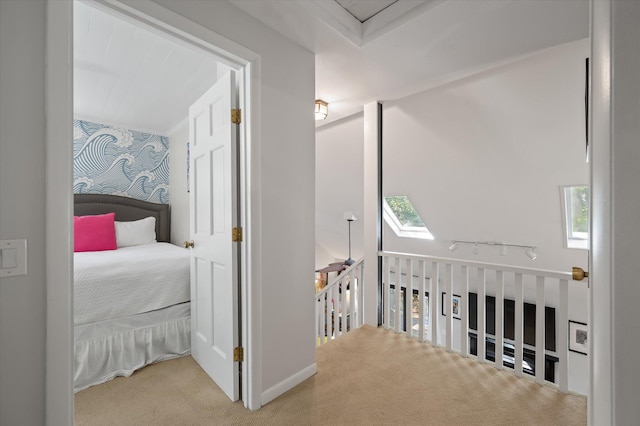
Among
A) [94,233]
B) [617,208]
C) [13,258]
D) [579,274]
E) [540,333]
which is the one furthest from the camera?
[94,233]

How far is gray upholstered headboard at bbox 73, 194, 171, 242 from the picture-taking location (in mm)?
3422

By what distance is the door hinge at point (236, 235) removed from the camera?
1.75 metres

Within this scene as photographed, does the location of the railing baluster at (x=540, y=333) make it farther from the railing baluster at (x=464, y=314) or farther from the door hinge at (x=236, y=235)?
the door hinge at (x=236, y=235)

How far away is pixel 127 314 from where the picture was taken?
85.5 inches

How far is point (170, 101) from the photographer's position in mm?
3002

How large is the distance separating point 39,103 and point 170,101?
2341 mm

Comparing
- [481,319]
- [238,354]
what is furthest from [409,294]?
[238,354]

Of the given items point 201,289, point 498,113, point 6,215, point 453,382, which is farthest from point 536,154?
point 6,215

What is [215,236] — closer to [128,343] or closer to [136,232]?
[128,343]

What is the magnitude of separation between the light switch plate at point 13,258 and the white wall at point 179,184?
277 centimetres

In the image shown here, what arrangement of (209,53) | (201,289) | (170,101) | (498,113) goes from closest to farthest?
(209,53) < (201,289) < (498,113) < (170,101)

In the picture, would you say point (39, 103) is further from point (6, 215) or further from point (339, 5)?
point (339, 5)

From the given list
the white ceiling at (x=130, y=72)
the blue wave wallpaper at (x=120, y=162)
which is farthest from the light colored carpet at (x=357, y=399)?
the blue wave wallpaper at (x=120, y=162)

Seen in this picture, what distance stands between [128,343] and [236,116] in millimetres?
1878
